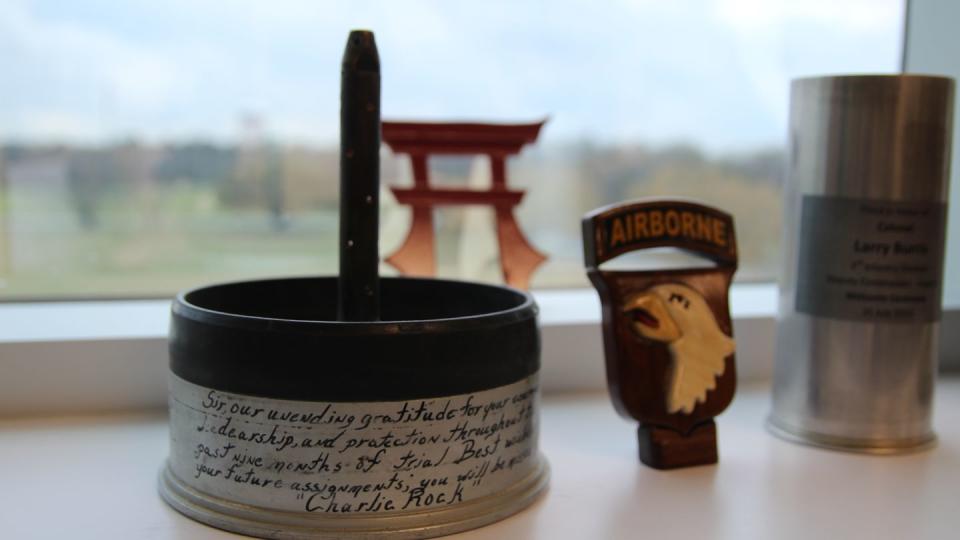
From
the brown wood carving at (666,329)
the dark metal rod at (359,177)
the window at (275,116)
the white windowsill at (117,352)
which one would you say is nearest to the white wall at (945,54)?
the window at (275,116)

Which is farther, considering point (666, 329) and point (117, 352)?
point (117, 352)

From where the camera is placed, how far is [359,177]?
1.58 feet

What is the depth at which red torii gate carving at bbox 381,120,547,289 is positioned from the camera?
0.77 meters

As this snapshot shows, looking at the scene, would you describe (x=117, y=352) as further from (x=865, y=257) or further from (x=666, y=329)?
(x=865, y=257)

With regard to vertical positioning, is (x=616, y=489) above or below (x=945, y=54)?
below

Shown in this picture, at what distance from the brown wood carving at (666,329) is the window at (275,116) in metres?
0.29

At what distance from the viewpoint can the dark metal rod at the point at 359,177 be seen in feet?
1.55

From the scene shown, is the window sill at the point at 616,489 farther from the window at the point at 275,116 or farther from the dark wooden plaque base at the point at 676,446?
the window at the point at 275,116

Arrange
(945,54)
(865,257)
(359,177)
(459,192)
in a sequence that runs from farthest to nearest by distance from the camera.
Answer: (945,54)
(459,192)
(865,257)
(359,177)

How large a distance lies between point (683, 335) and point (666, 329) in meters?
0.01

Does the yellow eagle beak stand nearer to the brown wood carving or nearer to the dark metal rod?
the brown wood carving

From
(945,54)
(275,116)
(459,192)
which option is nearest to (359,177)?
(459,192)

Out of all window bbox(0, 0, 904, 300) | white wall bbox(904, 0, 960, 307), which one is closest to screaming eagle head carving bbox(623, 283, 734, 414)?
window bbox(0, 0, 904, 300)

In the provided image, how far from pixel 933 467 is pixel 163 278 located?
643 millimetres
